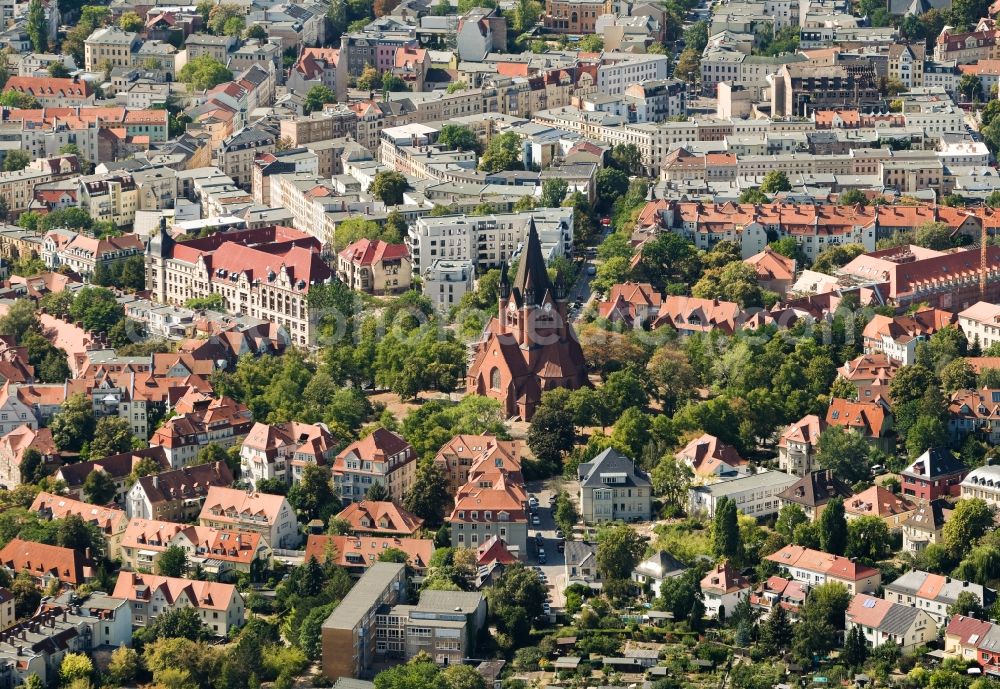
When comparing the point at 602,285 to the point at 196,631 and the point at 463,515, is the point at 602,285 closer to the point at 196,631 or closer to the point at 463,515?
the point at 463,515

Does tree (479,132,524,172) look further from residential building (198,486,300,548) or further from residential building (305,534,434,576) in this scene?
residential building (305,534,434,576)

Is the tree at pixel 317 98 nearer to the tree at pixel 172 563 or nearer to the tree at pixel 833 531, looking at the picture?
the tree at pixel 172 563

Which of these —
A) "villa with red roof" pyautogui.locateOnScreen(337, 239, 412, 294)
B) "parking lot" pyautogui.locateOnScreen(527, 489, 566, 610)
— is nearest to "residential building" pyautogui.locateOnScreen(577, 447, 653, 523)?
"parking lot" pyautogui.locateOnScreen(527, 489, 566, 610)

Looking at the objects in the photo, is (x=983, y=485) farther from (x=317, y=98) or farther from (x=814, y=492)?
(x=317, y=98)

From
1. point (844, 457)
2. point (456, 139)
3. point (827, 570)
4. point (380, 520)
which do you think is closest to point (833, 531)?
point (827, 570)

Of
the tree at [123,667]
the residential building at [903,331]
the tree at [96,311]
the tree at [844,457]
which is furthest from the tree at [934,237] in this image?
the tree at [123,667]

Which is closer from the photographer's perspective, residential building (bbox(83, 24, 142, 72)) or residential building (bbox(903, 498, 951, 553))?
residential building (bbox(903, 498, 951, 553))
